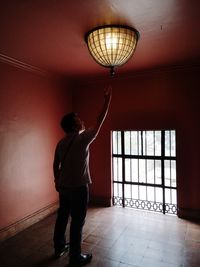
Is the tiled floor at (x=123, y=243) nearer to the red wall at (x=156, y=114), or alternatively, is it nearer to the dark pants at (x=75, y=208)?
the dark pants at (x=75, y=208)

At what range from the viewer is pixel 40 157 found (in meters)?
3.41

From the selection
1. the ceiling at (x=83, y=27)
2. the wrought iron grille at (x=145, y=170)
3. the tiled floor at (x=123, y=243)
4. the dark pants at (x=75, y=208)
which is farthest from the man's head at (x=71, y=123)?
the wrought iron grille at (x=145, y=170)

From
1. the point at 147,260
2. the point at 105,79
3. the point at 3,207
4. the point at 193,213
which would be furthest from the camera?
the point at 105,79

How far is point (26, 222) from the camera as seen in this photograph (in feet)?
10.2

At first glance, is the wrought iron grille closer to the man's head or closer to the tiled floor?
the tiled floor

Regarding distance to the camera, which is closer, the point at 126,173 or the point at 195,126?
the point at 195,126

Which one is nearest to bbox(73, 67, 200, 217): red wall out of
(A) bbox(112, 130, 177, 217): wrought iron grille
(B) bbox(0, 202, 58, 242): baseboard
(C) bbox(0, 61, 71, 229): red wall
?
(A) bbox(112, 130, 177, 217): wrought iron grille

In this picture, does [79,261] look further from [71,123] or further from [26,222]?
[71,123]

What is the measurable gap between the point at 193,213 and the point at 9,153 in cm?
278

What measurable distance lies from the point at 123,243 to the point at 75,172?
4.02 feet

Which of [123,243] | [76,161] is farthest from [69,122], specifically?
[123,243]

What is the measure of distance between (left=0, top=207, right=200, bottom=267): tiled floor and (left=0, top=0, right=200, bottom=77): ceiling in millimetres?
2288

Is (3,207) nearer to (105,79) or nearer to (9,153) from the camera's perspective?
(9,153)

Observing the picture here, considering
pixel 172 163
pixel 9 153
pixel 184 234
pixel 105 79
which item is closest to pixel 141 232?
pixel 184 234
